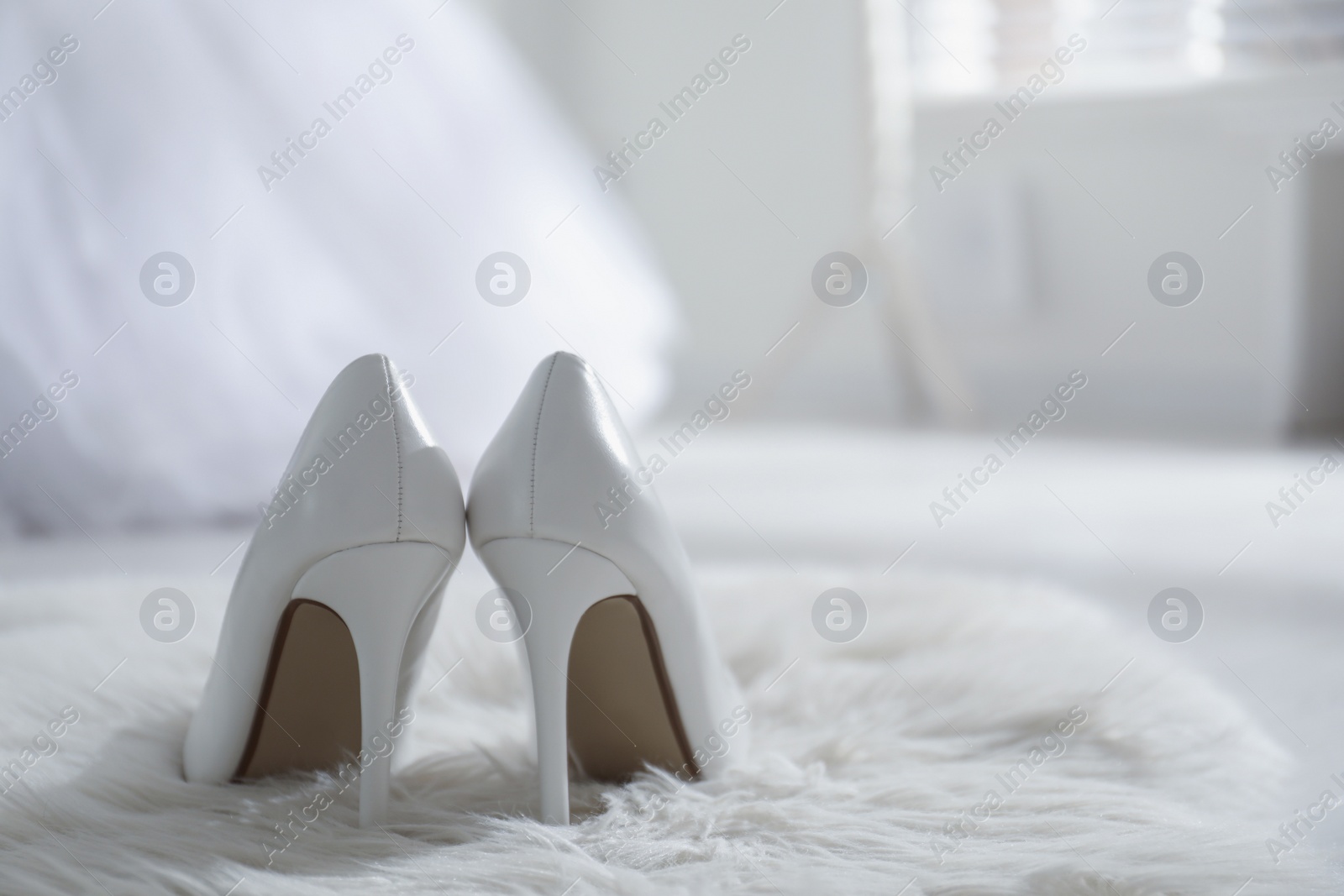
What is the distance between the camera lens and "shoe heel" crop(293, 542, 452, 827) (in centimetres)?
51

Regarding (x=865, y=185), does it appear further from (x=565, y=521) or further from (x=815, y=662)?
(x=565, y=521)

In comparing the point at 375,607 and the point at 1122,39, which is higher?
the point at 1122,39

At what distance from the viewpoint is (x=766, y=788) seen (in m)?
0.56

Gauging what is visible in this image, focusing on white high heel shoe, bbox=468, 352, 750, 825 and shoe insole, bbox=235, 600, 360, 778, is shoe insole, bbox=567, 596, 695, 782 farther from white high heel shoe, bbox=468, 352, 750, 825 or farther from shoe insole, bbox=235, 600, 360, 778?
shoe insole, bbox=235, 600, 360, 778

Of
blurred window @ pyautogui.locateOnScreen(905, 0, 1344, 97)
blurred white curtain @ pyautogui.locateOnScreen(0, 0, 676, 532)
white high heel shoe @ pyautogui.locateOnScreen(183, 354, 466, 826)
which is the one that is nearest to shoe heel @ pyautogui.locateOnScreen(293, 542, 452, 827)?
white high heel shoe @ pyautogui.locateOnScreen(183, 354, 466, 826)

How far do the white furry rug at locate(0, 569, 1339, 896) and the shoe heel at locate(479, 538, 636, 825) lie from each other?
27mm

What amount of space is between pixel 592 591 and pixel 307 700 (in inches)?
6.7

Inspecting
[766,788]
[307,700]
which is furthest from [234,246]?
[766,788]

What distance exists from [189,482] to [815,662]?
2.92 feet

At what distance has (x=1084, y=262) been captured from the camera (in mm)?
2596

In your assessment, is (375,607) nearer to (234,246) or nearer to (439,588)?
(439,588)

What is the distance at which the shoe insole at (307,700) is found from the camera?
54 centimetres

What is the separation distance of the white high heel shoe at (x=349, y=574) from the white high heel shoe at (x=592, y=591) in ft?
0.12

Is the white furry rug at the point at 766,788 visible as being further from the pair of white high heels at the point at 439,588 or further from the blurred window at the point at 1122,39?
the blurred window at the point at 1122,39
